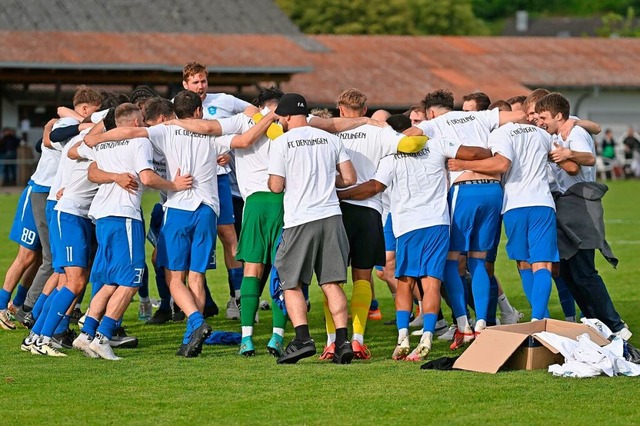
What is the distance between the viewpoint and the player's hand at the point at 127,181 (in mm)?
9914

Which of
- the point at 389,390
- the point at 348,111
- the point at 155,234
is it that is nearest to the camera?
the point at 389,390

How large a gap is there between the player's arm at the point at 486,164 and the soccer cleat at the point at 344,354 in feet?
5.93

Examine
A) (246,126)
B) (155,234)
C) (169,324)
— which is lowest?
(169,324)

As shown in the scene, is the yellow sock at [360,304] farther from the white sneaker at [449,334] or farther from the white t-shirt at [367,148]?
the white sneaker at [449,334]

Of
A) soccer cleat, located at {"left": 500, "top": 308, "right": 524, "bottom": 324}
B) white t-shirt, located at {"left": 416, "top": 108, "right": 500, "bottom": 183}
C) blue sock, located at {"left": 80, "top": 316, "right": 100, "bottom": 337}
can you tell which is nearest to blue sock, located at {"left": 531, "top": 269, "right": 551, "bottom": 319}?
white t-shirt, located at {"left": 416, "top": 108, "right": 500, "bottom": 183}

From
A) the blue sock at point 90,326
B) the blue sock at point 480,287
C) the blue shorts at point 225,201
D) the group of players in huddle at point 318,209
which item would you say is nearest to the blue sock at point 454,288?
the group of players in huddle at point 318,209

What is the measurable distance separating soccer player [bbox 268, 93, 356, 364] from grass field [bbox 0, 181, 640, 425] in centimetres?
36

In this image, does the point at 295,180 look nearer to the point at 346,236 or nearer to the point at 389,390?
the point at 346,236

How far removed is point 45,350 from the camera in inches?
398

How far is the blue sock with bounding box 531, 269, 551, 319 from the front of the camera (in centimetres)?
1037

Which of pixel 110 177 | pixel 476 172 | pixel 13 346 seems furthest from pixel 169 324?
pixel 476 172

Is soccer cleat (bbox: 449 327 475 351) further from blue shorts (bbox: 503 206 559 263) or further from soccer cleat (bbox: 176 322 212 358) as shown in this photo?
soccer cleat (bbox: 176 322 212 358)

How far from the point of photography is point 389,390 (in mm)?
8375

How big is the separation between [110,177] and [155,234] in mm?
2246
